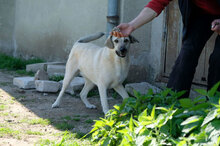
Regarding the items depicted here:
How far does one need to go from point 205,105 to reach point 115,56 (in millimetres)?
2566

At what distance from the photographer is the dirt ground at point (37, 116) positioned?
130 inches

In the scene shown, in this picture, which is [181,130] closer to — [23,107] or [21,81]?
[23,107]

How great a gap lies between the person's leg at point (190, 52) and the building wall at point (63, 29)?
104 inches

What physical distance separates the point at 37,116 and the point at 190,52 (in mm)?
2264

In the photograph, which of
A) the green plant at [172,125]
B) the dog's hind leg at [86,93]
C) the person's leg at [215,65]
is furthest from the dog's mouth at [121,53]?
the green plant at [172,125]

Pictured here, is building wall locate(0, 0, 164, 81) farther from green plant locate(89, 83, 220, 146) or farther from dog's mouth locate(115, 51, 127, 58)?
green plant locate(89, 83, 220, 146)

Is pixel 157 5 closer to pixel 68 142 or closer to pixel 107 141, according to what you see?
pixel 107 141

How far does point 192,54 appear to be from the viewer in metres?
2.63

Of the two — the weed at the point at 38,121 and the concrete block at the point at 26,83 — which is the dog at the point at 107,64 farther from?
the concrete block at the point at 26,83

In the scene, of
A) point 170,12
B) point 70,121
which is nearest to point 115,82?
point 70,121

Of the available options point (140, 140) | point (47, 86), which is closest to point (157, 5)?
point (140, 140)

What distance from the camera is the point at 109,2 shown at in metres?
5.79

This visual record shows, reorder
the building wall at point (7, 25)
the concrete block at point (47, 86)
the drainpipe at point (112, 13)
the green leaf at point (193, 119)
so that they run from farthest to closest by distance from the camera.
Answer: the building wall at point (7, 25) < the drainpipe at point (112, 13) < the concrete block at point (47, 86) < the green leaf at point (193, 119)

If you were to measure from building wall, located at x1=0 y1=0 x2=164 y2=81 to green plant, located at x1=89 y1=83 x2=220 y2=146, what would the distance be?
3354mm
